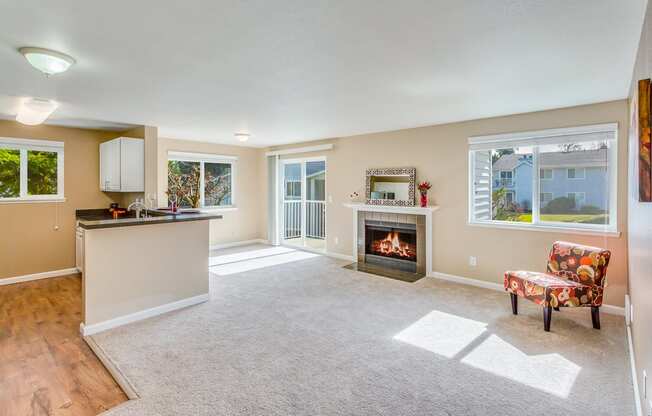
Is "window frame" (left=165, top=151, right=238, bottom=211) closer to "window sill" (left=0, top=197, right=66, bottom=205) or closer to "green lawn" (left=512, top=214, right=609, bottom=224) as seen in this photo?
"window sill" (left=0, top=197, right=66, bottom=205)

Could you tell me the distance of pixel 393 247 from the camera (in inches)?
230

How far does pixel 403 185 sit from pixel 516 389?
12.0ft

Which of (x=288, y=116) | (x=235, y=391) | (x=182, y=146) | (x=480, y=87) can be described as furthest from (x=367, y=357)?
(x=182, y=146)

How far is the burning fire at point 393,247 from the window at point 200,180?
353 centimetres

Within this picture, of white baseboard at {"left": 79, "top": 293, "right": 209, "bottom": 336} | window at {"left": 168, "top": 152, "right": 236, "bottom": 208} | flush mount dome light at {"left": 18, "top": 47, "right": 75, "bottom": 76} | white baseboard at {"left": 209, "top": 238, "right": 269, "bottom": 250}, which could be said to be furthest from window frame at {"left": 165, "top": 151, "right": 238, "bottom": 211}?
flush mount dome light at {"left": 18, "top": 47, "right": 75, "bottom": 76}

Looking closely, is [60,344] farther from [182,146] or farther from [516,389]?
[182,146]

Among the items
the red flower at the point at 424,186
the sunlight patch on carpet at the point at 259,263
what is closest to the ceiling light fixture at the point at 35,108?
the sunlight patch on carpet at the point at 259,263

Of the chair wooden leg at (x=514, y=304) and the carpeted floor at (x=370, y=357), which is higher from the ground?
the chair wooden leg at (x=514, y=304)

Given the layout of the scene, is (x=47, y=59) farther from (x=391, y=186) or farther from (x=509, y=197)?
(x=509, y=197)

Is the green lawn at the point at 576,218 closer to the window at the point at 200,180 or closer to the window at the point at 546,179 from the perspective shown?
the window at the point at 546,179

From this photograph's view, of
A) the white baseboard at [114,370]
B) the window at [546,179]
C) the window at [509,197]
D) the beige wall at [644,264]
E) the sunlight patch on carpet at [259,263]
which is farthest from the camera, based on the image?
the sunlight patch on carpet at [259,263]

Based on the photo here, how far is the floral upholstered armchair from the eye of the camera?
10.2 feet

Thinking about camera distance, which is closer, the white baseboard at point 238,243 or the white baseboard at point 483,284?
the white baseboard at point 483,284

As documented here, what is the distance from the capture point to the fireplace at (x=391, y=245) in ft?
18.1
